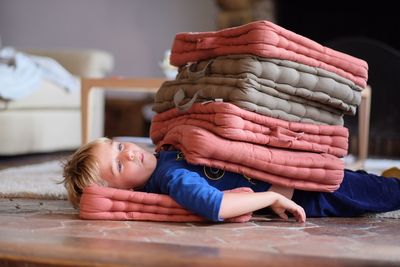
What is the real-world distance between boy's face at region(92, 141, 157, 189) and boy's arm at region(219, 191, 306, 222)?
0.83 ft

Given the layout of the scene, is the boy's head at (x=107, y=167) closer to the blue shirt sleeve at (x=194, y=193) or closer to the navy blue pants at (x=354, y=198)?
the blue shirt sleeve at (x=194, y=193)

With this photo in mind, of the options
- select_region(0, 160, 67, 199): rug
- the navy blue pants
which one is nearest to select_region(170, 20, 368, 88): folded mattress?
the navy blue pants

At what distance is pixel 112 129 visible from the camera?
4.91m

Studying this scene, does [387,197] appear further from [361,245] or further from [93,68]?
[93,68]

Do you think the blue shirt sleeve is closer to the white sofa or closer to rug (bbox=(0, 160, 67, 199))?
rug (bbox=(0, 160, 67, 199))

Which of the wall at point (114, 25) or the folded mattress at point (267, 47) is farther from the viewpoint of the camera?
the wall at point (114, 25)

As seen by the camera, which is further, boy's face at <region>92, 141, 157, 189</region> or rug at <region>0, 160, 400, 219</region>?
rug at <region>0, 160, 400, 219</region>

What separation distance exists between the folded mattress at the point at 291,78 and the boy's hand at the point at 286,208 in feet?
0.88

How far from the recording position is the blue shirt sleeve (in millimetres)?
1438

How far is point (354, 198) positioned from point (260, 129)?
0.33 metres

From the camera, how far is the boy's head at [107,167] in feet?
5.20

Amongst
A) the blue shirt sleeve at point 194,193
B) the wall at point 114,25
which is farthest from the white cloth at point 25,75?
the blue shirt sleeve at point 194,193

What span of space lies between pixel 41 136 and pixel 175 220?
6.71ft

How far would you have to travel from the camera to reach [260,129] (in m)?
1.61
